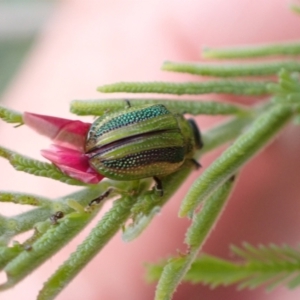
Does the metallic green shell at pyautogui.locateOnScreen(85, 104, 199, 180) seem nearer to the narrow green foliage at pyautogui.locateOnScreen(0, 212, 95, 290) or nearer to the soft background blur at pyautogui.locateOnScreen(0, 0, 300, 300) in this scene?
the narrow green foliage at pyautogui.locateOnScreen(0, 212, 95, 290)

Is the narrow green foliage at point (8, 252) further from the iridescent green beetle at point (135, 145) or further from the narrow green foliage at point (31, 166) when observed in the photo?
the iridescent green beetle at point (135, 145)

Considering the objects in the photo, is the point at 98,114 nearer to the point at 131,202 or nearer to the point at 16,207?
the point at 131,202

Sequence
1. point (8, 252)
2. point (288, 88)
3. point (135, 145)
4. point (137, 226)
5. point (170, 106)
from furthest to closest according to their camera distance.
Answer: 1. point (170, 106)
2. point (288, 88)
3. point (135, 145)
4. point (137, 226)
5. point (8, 252)

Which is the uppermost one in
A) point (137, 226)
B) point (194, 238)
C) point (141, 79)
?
point (137, 226)

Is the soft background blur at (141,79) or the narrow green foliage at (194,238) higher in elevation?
the narrow green foliage at (194,238)

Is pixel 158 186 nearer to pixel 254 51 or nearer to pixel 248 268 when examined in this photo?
pixel 248 268

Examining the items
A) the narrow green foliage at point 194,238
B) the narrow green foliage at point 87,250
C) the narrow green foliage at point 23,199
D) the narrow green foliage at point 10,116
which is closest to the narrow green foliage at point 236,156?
the narrow green foliage at point 194,238

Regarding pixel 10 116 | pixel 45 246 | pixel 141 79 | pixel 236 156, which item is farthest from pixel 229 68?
pixel 141 79

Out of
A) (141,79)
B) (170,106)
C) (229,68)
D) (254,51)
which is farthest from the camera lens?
(141,79)
